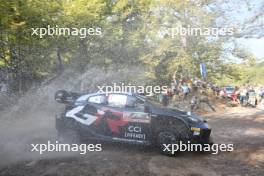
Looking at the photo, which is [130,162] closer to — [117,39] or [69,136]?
[69,136]

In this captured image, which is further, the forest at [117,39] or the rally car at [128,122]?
the forest at [117,39]

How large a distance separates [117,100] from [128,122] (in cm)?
78

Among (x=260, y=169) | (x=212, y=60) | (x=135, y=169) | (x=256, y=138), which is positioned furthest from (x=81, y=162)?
(x=212, y=60)

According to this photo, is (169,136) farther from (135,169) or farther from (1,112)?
(1,112)

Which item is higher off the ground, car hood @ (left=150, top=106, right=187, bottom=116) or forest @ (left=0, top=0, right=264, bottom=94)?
forest @ (left=0, top=0, right=264, bottom=94)

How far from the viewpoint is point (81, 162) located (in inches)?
344

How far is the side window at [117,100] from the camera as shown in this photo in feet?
32.6

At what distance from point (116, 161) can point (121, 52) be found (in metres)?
17.2

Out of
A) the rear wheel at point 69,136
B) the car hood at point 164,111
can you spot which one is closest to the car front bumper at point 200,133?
the car hood at point 164,111
